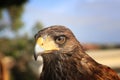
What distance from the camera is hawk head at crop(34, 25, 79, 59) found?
8.83 ft

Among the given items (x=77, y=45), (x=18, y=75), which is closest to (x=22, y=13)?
(x=18, y=75)

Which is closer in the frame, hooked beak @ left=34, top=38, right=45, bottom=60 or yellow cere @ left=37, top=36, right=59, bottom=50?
hooked beak @ left=34, top=38, right=45, bottom=60

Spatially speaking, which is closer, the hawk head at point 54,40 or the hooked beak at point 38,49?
the hooked beak at point 38,49

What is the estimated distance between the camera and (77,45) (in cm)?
286

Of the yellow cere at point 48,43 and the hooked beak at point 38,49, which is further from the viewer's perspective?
the yellow cere at point 48,43

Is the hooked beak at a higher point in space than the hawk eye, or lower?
lower

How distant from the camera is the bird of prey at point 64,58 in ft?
8.95

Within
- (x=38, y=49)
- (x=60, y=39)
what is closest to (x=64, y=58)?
(x=60, y=39)

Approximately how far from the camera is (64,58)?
2.81m

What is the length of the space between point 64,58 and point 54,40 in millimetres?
135

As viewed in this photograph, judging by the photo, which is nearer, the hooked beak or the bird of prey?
the hooked beak

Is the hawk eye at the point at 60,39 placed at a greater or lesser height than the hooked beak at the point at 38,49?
greater

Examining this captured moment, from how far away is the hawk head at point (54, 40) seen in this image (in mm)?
2690

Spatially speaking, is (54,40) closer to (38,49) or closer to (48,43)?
(48,43)
